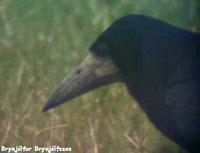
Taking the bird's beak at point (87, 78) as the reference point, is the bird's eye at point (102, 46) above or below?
above

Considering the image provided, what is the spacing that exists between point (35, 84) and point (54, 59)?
0.17 meters

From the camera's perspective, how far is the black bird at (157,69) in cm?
264

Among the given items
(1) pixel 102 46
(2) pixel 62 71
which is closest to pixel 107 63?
(1) pixel 102 46

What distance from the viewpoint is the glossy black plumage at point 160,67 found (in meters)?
2.64

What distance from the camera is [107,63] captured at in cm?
267

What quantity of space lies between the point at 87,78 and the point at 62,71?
0.15 m

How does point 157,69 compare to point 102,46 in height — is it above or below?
below

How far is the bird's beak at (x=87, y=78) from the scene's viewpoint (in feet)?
8.70

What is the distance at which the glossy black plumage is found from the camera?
264cm

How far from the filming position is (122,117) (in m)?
2.65

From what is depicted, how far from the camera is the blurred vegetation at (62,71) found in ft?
8.57

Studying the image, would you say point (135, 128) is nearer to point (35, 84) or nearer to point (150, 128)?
point (150, 128)

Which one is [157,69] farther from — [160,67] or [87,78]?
[87,78]

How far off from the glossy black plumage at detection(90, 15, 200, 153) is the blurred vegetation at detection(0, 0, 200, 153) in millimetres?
49
